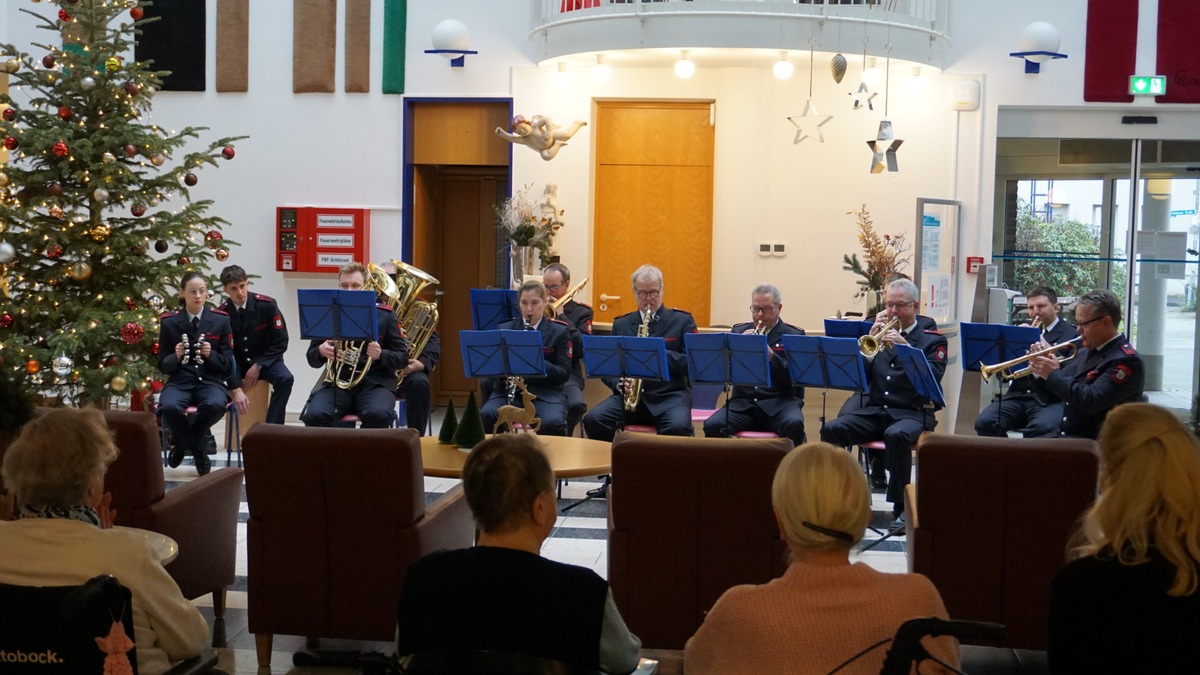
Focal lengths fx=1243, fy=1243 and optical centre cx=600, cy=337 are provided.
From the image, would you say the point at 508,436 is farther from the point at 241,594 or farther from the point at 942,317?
the point at 942,317

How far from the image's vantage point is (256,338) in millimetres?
8195

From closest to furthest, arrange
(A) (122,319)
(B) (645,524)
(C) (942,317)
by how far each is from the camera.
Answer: (B) (645,524) < (A) (122,319) < (C) (942,317)

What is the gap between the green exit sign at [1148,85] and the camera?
9602 millimetres

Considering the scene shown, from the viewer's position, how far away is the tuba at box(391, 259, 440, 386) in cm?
812

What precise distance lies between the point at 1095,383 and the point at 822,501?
4.43m

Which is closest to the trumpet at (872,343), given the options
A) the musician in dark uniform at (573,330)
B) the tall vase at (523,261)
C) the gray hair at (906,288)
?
the gray hair at (906,288)

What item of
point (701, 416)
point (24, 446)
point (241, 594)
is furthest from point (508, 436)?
point (701, 416)

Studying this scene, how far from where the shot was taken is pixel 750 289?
32.7ft

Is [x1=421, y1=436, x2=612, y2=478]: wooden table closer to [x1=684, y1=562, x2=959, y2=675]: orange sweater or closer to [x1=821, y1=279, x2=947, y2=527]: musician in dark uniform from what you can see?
[x1=821, y1=279, x2=947, y2=527]: musician in dark uniform

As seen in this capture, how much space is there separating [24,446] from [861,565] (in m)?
1.94

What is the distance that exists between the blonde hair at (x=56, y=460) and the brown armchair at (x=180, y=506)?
4.01 ft

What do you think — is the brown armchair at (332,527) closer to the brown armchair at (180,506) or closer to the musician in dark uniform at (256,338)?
the brown armchair at (180,506)

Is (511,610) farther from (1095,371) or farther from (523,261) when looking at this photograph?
(523,261)

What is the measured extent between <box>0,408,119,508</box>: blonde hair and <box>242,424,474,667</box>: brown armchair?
3.58 feet
